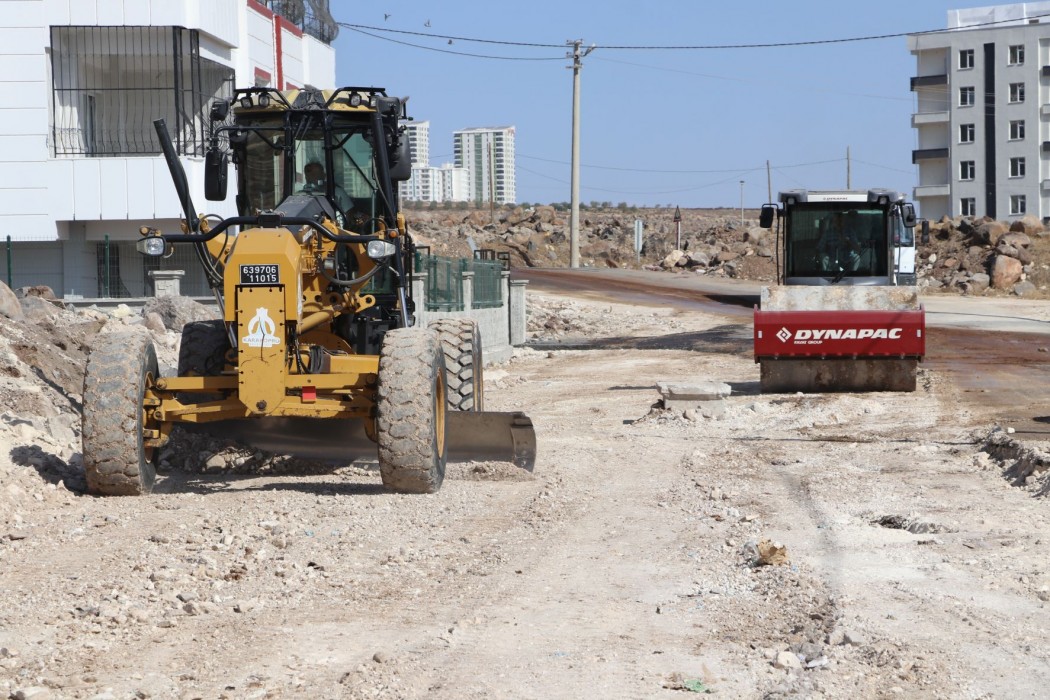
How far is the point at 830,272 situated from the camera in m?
20.9

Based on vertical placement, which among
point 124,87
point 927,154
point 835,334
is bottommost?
point 835,334

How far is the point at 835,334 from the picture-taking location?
58.4 ft

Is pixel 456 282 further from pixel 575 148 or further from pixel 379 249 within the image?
pixel 575 148

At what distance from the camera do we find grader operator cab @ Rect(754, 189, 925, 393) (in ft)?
58.2

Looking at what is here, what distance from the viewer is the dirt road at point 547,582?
585 cm

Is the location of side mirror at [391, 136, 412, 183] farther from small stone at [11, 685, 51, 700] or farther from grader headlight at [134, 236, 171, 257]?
small stone at [11, 685, 51, 700]

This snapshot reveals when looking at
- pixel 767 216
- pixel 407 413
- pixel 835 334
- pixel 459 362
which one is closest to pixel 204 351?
pixel 459 362

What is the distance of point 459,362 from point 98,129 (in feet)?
76.3

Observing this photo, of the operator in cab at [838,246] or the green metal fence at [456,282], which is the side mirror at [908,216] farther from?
the green metal fence at [456,282]

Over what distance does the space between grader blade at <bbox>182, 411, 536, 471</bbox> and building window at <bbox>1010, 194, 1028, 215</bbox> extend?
81611mm

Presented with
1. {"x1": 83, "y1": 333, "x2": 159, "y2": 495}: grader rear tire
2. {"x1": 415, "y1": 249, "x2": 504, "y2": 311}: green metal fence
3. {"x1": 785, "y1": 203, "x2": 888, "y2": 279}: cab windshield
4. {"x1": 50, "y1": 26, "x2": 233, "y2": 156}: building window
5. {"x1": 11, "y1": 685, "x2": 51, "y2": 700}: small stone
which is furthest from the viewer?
{"x1": 50, "y1": 26, "x2": 233, "y2": 156}: building window

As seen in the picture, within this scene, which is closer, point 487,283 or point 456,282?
point 456,282

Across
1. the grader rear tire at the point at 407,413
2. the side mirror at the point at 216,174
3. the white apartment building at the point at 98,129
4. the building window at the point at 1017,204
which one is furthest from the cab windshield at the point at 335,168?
the building window at the point at 1017,204

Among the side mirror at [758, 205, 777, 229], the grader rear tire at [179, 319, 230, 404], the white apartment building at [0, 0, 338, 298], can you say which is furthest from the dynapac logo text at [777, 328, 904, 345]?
the white apartment building at [0, 0, 338, 298]
